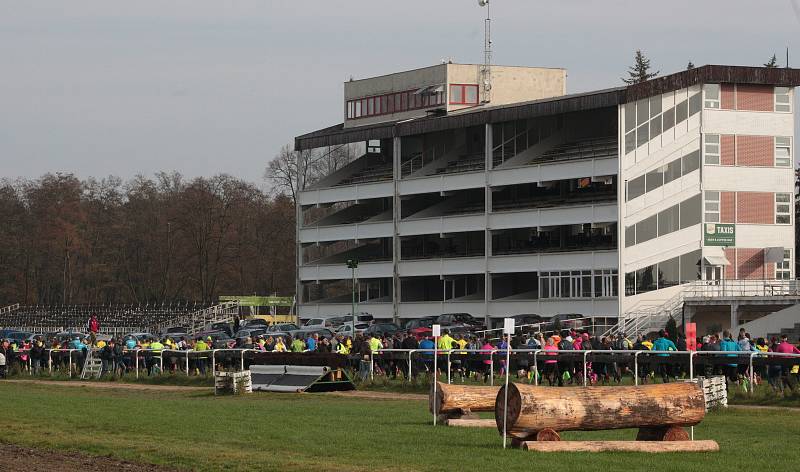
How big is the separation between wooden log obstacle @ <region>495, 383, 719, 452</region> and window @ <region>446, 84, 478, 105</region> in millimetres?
69687

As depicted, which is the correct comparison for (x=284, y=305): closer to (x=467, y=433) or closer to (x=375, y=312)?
(x=375, y=312)

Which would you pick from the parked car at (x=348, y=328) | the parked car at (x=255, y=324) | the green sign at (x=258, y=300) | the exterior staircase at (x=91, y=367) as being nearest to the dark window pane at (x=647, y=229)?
the parked car at (x=348, y=328)

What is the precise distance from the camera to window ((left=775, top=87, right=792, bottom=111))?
74562mm

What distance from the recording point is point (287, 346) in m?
51.9

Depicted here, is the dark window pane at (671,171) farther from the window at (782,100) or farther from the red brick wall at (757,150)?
the window at (782,100)

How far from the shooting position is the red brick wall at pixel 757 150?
242ft

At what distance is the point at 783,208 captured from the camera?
75125 millimetres

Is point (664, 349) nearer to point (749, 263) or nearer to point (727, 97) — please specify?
point (749, 263)

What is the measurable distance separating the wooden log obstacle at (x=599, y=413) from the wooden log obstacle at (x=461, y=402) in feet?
16.3

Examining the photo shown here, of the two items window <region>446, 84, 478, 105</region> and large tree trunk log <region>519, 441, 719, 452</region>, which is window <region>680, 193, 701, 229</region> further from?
large tree trunk log <region>519, 441, 719, 452</region>

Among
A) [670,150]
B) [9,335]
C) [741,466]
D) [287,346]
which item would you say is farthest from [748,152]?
[741,466]

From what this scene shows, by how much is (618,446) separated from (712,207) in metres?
55.2

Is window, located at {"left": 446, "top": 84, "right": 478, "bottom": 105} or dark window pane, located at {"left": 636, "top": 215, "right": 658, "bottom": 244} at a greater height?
window, located at {"left": 446, "top": 84, "right": 478, "bottom": 105}

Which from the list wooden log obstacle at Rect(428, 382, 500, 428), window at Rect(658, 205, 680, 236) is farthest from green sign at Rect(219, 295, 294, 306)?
wooden log obstacle at Rect(428, 382, 500, 428)
